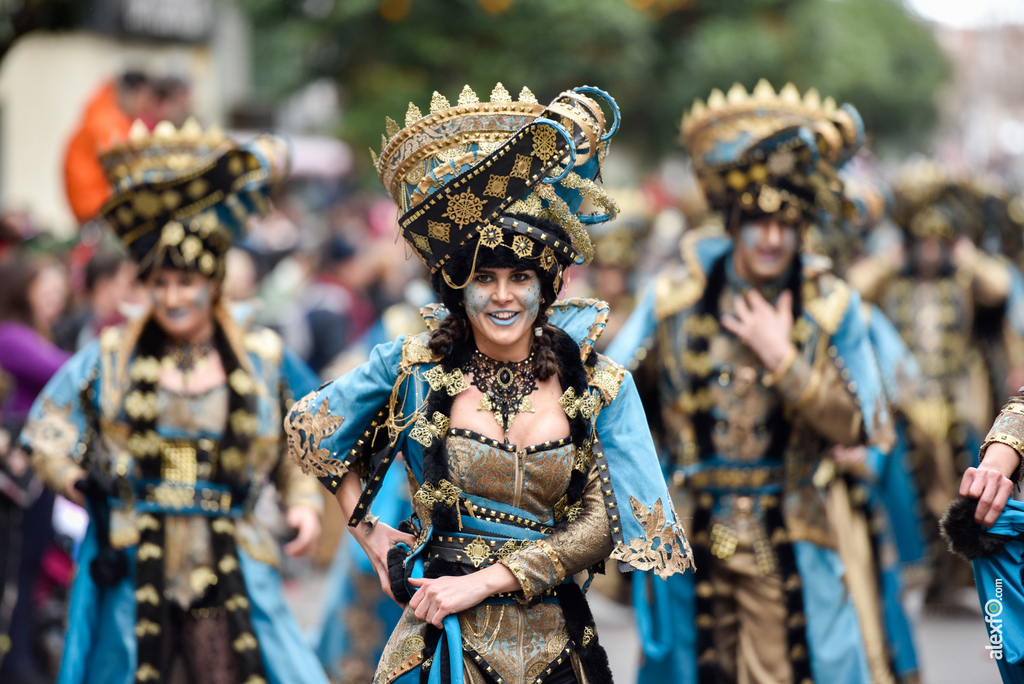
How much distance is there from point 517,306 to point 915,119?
39541mm

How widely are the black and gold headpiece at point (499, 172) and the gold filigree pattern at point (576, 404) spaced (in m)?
0.34

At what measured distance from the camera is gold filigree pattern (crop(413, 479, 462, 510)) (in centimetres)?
352

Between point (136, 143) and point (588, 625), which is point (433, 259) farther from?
point (136, 143)

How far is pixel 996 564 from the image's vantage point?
3689mm

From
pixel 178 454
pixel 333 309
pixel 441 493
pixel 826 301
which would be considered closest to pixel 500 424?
pixel 441 493

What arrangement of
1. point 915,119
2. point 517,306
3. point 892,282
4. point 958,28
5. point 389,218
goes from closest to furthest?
point 517,306
point 892,282
point 389,218
point 915,119
point 958,28

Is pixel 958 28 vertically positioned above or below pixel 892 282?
above

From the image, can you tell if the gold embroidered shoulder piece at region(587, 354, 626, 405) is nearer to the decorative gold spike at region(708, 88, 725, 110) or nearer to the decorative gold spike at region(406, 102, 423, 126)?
the decorative gold spike at region(406, 102, 423, 126)

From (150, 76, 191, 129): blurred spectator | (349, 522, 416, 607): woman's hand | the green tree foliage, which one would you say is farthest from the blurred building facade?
(349, 522, 416, 607): woman's hand

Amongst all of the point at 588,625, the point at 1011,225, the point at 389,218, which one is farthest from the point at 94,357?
the point at 389,218

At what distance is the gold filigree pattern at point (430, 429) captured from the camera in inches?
139

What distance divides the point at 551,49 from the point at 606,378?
1583 cm

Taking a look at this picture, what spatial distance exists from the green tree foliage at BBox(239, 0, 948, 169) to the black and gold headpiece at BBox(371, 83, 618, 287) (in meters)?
9.94

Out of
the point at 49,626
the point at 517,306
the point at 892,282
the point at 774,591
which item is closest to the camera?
the point at 517,306
